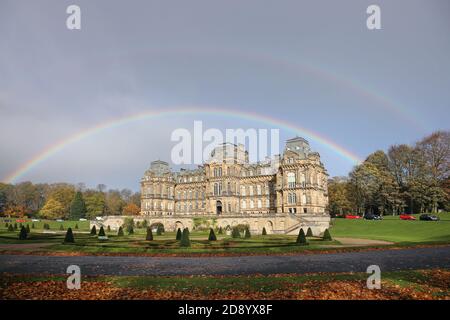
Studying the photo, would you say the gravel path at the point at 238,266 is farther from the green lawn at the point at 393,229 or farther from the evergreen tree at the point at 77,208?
the evergreen tree at the point at 77,208

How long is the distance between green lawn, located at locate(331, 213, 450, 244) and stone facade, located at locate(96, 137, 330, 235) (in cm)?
408

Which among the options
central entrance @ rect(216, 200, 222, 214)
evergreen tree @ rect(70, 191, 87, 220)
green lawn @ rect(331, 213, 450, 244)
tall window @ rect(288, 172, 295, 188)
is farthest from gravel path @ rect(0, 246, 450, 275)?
evergreen tree @ rect(70, 191, 87, 220)

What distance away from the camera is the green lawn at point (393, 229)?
41.5m

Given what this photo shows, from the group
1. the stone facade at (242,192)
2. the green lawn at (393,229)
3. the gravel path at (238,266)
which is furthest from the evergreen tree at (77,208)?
the gravel path at (238,266)

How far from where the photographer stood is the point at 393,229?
49906 millimetres

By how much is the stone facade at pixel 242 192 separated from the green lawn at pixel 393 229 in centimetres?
408

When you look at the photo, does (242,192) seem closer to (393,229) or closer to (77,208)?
(393,229)

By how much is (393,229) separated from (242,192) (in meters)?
35.4

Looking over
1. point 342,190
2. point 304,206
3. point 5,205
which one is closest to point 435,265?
point 304,206

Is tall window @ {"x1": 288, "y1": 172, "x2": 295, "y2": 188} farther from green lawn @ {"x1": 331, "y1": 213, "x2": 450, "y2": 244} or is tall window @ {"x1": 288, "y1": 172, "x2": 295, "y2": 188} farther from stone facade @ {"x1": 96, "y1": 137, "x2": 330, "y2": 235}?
green lawn @ {"x1": 331, "y1": 213, "x2": 450, "y2": 244}

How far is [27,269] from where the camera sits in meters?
19.0
